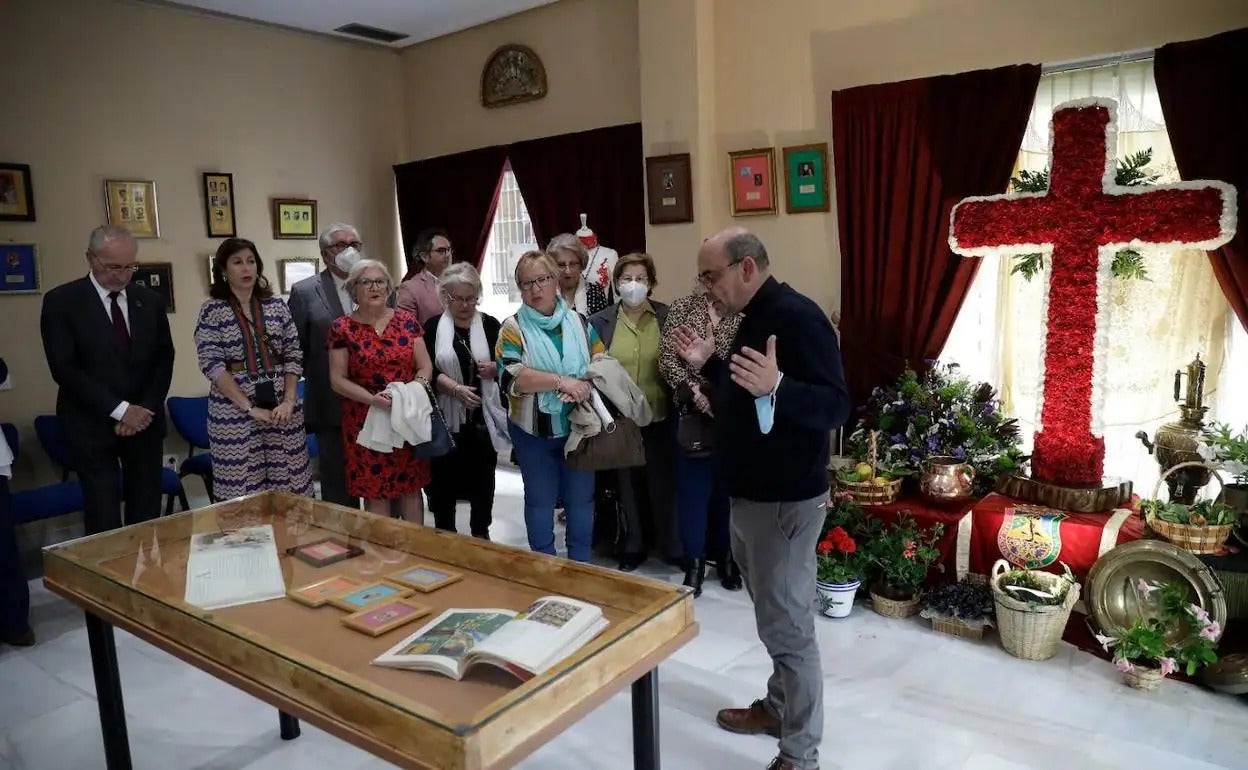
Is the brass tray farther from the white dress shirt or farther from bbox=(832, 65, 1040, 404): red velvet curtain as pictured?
the white dress shirt

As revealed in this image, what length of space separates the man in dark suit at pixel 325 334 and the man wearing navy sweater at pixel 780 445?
2.09m

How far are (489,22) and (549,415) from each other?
363cm

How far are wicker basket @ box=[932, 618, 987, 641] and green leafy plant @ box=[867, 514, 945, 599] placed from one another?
17cm

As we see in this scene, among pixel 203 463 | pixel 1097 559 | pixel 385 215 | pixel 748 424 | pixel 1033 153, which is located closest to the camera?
pixel 748 424

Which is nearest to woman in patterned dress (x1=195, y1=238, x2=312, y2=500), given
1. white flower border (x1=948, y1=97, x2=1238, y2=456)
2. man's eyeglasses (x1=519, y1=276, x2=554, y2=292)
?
man's eyeglasses (x1=519, y1=276, x2=554, y2=292)

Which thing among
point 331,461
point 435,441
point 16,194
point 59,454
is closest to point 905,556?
point 435,441

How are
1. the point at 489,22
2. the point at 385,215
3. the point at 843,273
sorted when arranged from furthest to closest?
the point at 385,215 < the point at 489,22 < the point at 843,273

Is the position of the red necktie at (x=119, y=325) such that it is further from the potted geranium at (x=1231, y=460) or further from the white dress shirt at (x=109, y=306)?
the potted geranium at (x=1231, y=460)

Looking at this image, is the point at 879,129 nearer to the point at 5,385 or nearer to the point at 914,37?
the point at 914,37

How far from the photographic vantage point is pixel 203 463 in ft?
14.3

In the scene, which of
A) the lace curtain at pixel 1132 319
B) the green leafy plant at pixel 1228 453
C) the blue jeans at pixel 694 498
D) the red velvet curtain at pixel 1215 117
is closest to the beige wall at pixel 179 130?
the blue jeans at pixel 694 498

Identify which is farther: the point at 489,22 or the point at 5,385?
the point at 489,22

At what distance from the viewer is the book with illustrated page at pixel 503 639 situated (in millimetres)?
1441

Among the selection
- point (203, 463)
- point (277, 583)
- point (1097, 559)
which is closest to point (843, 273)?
point (1097, 559)
